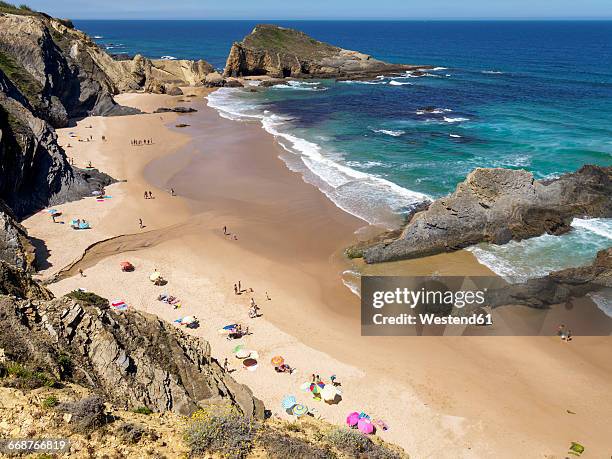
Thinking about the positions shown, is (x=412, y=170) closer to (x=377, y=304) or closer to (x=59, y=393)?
(x=377, y=304)

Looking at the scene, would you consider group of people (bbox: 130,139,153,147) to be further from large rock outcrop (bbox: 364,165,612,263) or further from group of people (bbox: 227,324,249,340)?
group of people (bbox: 227,324,249,340)

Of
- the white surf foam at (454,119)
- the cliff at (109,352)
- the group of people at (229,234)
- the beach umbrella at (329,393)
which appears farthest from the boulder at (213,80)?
the cliff at (109,352)

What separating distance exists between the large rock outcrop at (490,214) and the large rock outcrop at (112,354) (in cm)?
1577

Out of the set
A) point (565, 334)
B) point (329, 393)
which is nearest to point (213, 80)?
point (565, 334)

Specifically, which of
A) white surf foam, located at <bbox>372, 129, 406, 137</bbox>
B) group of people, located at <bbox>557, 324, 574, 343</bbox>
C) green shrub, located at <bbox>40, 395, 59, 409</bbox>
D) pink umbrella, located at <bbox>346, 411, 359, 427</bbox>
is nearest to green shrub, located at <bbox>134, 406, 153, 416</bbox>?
green shrub, located at <bbox>40, 395, 59, 409</bbox>

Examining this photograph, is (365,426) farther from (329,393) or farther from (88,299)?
(88,299)

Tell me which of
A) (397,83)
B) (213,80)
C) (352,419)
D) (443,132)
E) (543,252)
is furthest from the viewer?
(397,83)

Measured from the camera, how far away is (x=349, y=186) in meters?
37.4

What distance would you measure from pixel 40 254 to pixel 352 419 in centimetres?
2090

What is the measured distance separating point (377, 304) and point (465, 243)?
7876 millimetres

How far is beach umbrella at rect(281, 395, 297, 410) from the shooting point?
17.0m

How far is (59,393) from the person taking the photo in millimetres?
9633

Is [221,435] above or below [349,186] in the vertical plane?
above

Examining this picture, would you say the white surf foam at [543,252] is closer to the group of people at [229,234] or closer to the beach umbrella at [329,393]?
the beach umbrella at [329,393]
